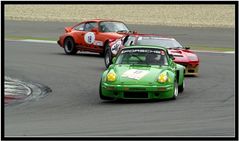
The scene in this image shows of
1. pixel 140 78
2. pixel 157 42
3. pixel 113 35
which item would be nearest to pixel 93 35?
pixel 113 35

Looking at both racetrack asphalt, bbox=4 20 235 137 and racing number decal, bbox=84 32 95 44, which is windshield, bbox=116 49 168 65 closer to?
racetrack asphalt, bbox=4 20 235 137

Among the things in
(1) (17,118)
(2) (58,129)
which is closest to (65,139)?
(2) (58,129)

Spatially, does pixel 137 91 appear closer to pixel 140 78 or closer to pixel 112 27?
pixel 140 78

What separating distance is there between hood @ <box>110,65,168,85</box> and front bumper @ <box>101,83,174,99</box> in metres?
0.16

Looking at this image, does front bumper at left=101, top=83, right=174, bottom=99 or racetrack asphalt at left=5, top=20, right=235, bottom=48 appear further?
racetrack asphalt at left=5, top=20, right=235, bottom=48

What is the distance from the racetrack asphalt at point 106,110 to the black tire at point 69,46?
3752 millimetres

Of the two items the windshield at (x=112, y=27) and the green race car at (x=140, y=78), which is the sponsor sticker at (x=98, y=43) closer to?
the windshield at (x=112, y=27)

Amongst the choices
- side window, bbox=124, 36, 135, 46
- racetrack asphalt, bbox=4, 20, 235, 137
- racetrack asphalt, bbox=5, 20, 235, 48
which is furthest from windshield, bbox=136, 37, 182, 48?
racetrack asphalt, bbox=5, 20, 235, 48

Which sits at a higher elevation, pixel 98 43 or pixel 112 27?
pixel 112 27

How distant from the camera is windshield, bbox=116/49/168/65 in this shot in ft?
52.7

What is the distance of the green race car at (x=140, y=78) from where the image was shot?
14.8m

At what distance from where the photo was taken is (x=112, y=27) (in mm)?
25844

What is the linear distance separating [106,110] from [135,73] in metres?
1.80

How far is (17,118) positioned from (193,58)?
27.0 ft
